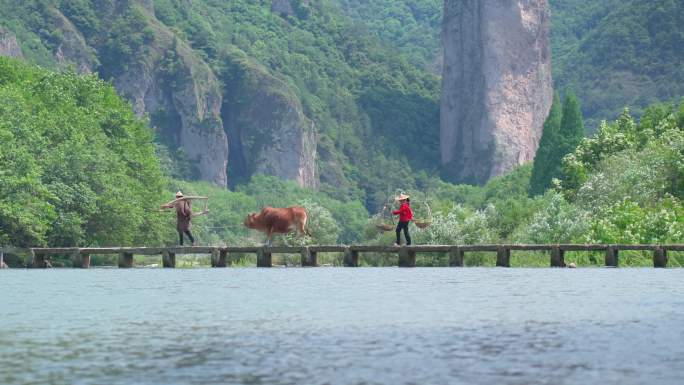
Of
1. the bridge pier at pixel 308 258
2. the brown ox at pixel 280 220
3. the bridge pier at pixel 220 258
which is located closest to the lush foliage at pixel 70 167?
the bridge pier at pixel 220 258

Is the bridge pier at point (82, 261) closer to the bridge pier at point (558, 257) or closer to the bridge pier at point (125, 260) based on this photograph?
the bridge pier at point (125, 260)

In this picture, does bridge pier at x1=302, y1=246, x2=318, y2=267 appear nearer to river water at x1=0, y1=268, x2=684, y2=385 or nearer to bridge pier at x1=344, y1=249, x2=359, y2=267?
bridge pier at x1=344, y1=249, x2=359, y2=267

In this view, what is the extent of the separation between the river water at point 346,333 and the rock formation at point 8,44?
135328 millimetres

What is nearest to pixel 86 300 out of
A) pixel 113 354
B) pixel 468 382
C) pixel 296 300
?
pixel 296 300

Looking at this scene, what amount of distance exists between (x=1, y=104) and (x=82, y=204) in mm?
5524

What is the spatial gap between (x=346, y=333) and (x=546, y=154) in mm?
115970

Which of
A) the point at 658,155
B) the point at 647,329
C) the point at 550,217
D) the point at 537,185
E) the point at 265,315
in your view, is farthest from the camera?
the point at 537,185

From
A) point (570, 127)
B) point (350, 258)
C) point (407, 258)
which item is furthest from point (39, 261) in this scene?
point (570, 127)

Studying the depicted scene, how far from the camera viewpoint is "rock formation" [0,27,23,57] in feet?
551

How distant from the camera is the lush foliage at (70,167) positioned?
2334 inches

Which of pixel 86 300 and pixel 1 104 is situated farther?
pixel 1 104

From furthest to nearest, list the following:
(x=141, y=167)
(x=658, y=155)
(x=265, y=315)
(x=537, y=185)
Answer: (x=537, y=185)
(x=141, y=167)
(x=658, y=155)
(x=265, y=315)

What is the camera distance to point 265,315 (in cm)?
2653

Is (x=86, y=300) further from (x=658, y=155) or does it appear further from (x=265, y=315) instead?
(x=658, y=155)
